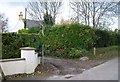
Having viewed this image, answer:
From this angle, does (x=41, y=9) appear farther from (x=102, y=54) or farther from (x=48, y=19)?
(x=102, y=54)

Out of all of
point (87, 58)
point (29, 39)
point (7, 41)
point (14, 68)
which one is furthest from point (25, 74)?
point (87, 58)

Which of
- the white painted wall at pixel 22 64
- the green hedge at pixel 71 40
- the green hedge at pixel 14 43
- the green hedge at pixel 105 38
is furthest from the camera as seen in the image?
the green hedge at pixel 105 38

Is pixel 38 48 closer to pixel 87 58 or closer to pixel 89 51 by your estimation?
pixel 87 58

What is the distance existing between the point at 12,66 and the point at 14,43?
9.06 ft

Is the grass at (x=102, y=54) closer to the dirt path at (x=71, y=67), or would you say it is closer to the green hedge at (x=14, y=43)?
the dirt path at (x=71, y=67)

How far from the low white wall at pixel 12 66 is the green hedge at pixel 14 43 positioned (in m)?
1.56

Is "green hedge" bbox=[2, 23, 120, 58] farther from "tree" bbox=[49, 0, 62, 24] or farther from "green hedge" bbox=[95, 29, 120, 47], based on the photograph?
"tree" bbox=[49, 0, 62, 24]

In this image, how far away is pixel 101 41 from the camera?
67.2ft

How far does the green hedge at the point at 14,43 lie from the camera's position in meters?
11.5

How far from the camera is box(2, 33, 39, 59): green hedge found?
453 inches

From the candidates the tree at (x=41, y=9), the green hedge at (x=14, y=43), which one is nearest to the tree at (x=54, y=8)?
the tree at (x=41, y=9)

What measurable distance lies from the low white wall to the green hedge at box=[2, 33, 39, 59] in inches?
61.4

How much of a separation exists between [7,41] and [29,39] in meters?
1.65

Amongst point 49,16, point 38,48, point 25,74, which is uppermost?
point 49,16
